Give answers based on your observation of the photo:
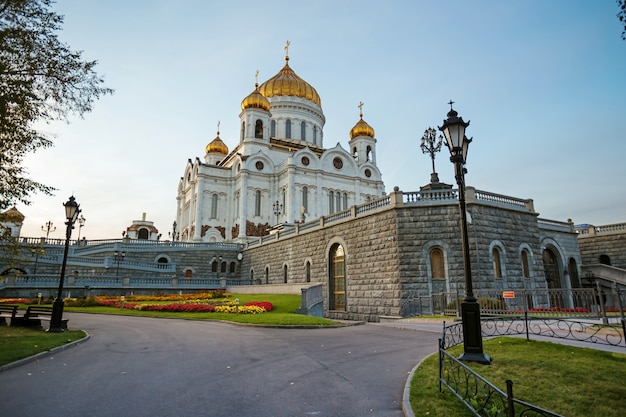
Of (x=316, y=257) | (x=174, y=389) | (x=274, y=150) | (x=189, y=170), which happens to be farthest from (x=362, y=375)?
(x=189, y=170)

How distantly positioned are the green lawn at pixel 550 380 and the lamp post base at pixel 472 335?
0.20 meters

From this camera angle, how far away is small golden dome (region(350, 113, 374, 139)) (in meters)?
56.3

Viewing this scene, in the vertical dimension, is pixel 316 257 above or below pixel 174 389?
above

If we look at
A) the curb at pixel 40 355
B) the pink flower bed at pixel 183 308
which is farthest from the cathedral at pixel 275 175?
the curb at pixel 40 355

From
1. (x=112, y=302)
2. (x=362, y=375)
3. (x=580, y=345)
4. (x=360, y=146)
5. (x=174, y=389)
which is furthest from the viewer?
(x=360, y=146)

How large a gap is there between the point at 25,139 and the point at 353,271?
16283 millimetres

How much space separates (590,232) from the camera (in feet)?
94.6

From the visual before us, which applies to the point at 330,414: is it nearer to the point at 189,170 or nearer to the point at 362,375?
the point at 362,375

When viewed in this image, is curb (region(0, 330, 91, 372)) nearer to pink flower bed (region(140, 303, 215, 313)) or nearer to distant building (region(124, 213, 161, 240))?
pink flower bed (region(140, 303, 215, 313))

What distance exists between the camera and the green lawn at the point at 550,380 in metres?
4.78

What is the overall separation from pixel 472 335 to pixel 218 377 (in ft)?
15.4

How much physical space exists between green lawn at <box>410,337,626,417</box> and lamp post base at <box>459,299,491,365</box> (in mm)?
197

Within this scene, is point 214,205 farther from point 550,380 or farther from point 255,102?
point 550,380

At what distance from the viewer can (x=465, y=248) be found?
304 inches
